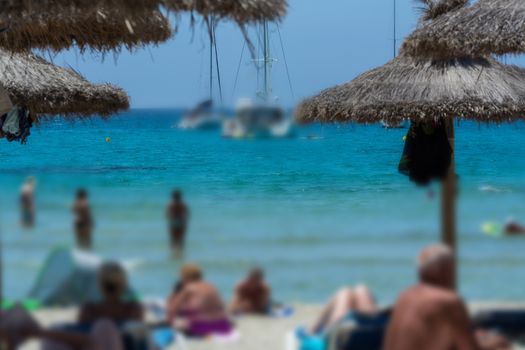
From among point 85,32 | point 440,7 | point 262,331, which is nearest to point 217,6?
point 262,331

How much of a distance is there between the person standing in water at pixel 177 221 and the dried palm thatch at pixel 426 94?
5.98 m

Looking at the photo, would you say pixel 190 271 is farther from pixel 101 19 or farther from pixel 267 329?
pixel 101 19

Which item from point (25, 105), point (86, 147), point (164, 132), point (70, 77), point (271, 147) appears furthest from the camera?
point (164, 132)

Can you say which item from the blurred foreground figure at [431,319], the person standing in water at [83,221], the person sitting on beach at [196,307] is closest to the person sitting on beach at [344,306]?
the blurred foreground figure at [431,319]

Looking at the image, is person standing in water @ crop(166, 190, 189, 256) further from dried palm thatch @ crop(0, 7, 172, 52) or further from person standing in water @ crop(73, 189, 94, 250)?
dried palm thatch @ crop(0, 7, 172, 52)

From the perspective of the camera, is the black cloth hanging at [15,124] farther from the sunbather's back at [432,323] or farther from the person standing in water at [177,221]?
the sunbather's back at [432,323]

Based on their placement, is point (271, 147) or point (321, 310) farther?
point (271, 147)

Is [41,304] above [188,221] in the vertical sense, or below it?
below

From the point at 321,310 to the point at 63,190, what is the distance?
0.97 metres

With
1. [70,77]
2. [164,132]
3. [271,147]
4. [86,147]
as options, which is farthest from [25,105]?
[164,132]

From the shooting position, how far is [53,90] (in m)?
10.2

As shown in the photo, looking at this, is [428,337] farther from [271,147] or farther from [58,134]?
[58,134]

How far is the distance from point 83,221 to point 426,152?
252 inches

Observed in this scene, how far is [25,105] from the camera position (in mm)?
9742
